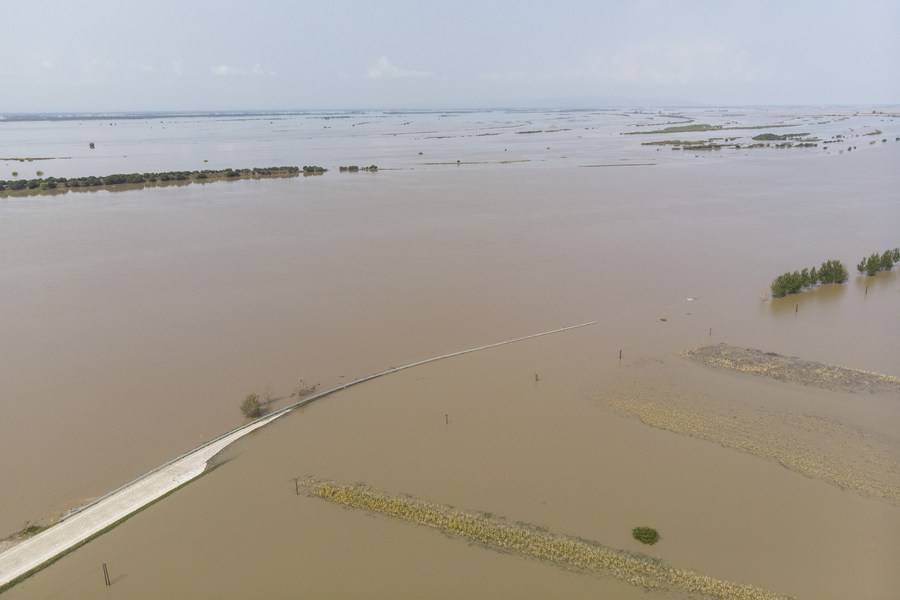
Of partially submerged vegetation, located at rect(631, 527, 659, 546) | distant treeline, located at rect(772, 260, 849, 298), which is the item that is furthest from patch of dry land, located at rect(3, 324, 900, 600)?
distant treeline, located at rect(772, 260, 849, 298)

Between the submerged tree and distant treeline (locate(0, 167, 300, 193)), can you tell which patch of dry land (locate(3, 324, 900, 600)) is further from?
distant treeline (locate(0, 167, 300, 193))

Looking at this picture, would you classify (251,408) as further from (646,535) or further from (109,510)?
(646,535)

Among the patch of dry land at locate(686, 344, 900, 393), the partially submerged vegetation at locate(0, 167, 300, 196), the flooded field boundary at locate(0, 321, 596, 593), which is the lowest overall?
the flooded field boundary at locate(0, 321, 596, 593)

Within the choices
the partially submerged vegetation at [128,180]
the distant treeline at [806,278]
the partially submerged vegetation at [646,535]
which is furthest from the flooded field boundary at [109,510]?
the partially submerged vegetation at [128,180]

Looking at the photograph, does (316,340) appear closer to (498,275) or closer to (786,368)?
(498,275)

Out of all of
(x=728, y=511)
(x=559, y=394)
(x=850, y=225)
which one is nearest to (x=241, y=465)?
(x=559, y=394)
